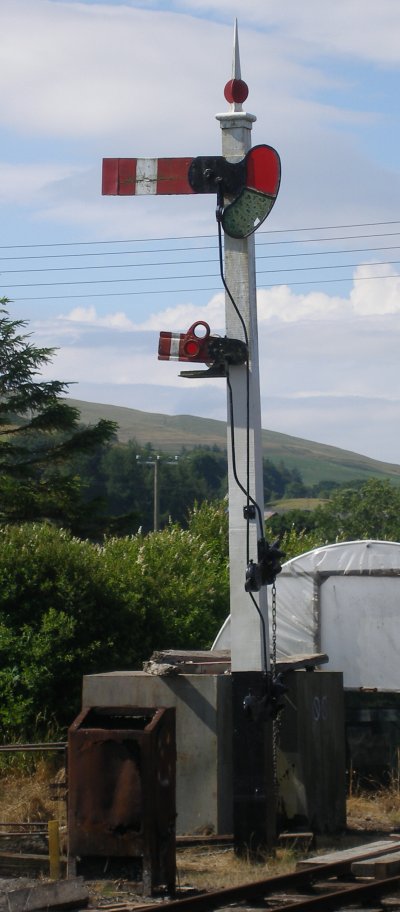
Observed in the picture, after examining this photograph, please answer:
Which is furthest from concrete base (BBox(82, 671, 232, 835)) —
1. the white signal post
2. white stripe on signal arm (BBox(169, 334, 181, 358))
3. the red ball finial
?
the red ball finial

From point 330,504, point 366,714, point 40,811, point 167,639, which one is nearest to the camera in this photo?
point 40,811

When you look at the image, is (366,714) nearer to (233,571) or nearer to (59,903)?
(233,571)

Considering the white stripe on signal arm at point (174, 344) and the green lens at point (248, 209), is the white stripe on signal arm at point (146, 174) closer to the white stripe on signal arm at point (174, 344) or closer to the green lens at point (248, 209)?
the green lens at point (248, 209)

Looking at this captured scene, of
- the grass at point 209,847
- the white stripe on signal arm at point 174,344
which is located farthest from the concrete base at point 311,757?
the white stripe on signal arm at point 174,344

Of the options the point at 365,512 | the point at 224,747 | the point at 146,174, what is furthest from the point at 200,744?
A: the point at 365,512

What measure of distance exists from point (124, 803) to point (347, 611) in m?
6.58

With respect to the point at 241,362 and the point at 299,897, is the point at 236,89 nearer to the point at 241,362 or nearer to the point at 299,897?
the point at 241,362

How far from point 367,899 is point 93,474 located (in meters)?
80.1

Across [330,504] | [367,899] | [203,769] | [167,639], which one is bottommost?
[367,899]

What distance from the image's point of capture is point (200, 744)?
10.8 meters

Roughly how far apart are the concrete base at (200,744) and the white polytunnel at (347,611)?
389 cm

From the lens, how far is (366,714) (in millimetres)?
13820

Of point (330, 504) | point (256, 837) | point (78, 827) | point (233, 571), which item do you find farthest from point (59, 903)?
point (330, 504)

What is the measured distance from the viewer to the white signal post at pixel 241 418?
34.5 feet
